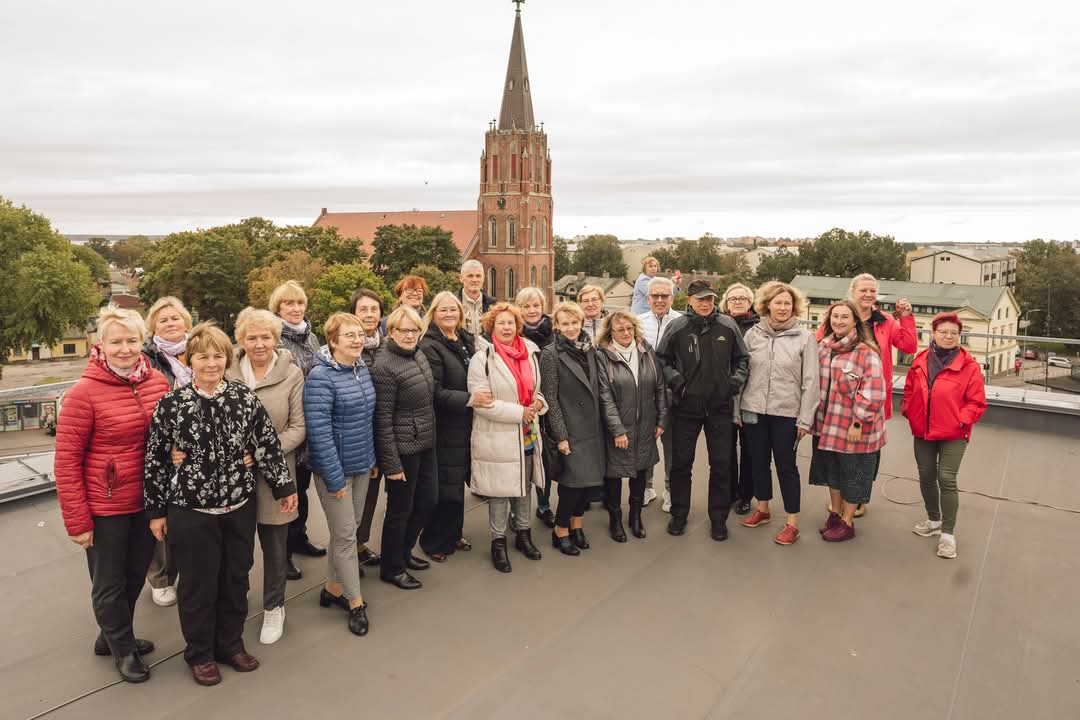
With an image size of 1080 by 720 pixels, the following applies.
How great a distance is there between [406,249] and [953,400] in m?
45.7

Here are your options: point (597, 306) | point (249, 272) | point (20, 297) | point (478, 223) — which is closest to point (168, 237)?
point (249, 272)

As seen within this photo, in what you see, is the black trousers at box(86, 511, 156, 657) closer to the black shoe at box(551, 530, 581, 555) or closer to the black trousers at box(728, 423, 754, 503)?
the black shoe at box(551, 530, 581, 555)

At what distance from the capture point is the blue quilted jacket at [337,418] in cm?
306

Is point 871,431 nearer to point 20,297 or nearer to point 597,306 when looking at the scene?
point 597,306

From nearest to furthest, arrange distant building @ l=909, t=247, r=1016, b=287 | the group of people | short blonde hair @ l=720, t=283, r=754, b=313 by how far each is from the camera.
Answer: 1. the group of people
2. short blonde hair @ l=720, t=283, r=754, b=313
3. distant building @ l=909, t=247, r=1016, b=287

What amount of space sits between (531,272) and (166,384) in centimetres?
6097

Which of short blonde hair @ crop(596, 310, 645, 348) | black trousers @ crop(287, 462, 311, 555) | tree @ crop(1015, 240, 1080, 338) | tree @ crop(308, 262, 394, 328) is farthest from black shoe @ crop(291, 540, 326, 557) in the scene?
tree @ crop(1015, 240, 1080, 338)

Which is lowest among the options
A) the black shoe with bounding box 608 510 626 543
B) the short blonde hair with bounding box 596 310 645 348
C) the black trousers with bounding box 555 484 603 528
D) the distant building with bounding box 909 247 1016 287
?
the black shoe with bounding box 608 510 626 543

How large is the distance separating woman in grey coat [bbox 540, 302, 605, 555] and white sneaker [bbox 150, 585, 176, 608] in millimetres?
2138

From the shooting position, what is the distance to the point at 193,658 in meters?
2.78

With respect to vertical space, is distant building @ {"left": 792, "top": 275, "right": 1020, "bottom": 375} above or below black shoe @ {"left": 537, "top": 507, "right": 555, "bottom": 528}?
above

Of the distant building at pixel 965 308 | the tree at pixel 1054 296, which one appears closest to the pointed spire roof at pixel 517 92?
the distant building at pixel 965 308

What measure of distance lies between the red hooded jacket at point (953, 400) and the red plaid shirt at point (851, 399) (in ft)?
0.84

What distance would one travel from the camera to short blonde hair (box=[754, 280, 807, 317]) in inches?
163
